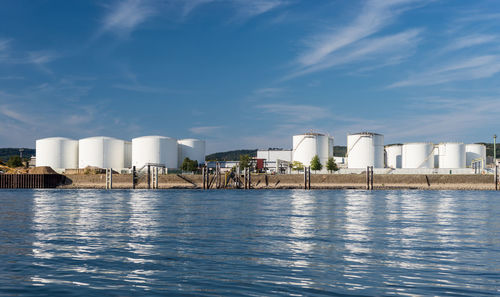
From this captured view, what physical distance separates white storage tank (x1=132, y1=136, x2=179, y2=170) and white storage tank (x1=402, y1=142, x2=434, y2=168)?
71053mm

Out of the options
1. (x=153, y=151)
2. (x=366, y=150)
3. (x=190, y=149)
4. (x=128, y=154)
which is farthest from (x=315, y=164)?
(x=128, y=154)

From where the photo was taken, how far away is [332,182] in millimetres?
112500

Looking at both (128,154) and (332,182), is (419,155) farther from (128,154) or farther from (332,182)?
(128,154)

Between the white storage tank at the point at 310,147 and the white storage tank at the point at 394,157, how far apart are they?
21.3 m

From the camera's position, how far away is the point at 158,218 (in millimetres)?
35000

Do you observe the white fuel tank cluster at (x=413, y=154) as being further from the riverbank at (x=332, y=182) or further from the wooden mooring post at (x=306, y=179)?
the wooden mooring post at (x=306, y=179)

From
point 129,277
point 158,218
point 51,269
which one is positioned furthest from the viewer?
point 158,218

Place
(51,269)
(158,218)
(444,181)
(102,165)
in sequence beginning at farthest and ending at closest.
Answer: (102,165) → (444,181) → (158,218) → (51,269)

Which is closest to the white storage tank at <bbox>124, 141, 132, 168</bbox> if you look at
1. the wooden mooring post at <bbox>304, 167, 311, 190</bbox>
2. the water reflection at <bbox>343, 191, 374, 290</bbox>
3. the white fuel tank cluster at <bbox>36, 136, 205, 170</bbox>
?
the white fuel tank cluster at <bbox>36, 136, 205, 170</bbox>

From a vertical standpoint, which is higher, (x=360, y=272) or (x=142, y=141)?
(x=142, y=141)

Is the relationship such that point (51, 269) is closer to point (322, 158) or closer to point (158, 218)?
point (158, 218)

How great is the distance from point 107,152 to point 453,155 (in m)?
103

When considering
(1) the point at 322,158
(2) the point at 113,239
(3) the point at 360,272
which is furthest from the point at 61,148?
(3) the point at 360,272

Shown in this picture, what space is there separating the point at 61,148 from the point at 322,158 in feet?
262
